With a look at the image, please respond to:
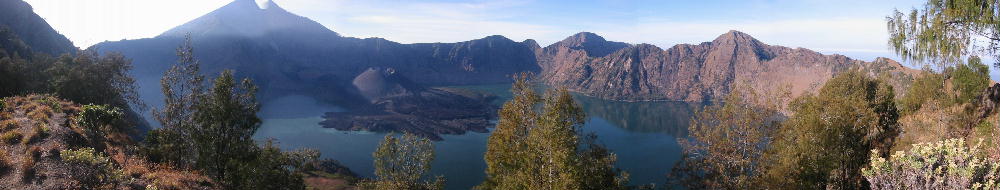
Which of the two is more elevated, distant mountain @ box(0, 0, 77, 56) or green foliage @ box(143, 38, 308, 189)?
distant mountain @ box(0, 0, 77, 56)

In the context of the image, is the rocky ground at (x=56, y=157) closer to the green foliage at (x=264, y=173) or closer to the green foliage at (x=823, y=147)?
the green foliage at (x=264, y=173)

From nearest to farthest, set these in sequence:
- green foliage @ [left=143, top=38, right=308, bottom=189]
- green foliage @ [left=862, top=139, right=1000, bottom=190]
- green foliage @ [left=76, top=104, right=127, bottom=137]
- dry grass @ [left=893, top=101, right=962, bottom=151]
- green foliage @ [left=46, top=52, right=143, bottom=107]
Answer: green foliage @ [left=862, top=139, right=1000, bottom=190] < dry grass @ [left=893, top=101, right=962, bottom=151] < green foliage @ [left=143, top=38, right=308, bottom=189] < green foliage @ [left=76, top=104, right=127, bottom=137] < green foliage @ [left=46, top=52, right=143, bottom=107]

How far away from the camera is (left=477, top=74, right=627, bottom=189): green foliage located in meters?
23.9

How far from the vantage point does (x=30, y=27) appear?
150 m

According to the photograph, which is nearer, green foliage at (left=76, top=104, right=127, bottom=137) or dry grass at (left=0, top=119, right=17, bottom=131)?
dry grass at (left=0, top=119, right=17, bottom=131)

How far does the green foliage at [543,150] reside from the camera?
2392 centimetres

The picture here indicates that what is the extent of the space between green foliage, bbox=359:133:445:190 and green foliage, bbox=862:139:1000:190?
2743 cm

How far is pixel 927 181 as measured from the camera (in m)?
11.4

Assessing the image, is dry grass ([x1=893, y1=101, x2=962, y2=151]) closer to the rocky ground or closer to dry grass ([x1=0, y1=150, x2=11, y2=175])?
the rocky ground

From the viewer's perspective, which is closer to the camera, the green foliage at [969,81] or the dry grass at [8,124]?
the dry grass at [8,124]

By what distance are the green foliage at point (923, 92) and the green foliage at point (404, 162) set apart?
4160 centimetres

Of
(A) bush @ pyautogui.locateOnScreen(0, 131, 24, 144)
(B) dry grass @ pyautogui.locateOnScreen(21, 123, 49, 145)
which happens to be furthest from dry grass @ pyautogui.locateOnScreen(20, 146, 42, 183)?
(A) bush @ pyautogui.locateOnScreen(0, 131, 24, 144)

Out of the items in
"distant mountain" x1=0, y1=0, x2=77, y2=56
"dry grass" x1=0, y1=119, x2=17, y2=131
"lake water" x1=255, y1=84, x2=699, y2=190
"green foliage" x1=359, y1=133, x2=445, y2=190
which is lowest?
"lake water" x1=255, y1=84, x2=699, y2=190

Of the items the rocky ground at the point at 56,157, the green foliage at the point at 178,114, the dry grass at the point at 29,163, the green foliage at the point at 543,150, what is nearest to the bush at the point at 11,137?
the rocky ground at the point at 56,157
